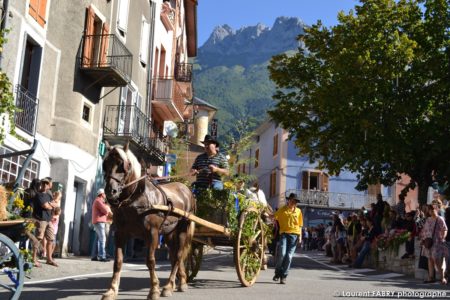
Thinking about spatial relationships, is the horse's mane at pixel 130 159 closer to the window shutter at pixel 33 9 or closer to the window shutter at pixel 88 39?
the window shutter at pixel 33 9

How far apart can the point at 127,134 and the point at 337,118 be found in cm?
850

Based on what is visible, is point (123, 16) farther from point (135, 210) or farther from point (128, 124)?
point (135, 210)

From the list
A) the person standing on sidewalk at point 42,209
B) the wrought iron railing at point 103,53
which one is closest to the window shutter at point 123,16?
the wrought iron railing at point 103,53

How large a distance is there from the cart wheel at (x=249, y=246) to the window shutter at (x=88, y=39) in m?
12.5

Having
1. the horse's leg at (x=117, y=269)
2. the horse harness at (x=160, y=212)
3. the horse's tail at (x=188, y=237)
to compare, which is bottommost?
the horse's leg at (x=117, y=269)

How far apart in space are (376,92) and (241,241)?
11846 mm

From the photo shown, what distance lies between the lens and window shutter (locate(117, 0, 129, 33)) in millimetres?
25620

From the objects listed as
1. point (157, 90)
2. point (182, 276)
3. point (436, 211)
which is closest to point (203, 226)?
point (182, 276)

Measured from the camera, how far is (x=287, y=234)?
12.8m

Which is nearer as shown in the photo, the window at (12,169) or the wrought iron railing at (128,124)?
the window at (12,169)

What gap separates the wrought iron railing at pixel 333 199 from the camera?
54.8 meters

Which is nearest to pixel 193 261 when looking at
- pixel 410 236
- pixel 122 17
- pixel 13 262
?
pixel 13 262

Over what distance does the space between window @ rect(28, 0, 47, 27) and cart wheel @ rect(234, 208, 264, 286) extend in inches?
428

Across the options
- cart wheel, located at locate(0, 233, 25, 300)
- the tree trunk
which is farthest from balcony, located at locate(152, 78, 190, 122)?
cart wheel, located at locate(0, 233, 25, 300)
